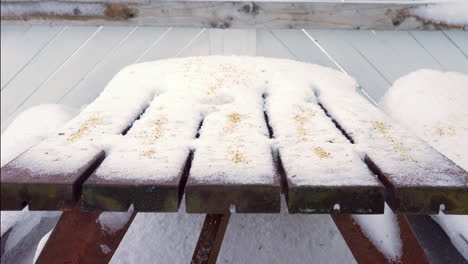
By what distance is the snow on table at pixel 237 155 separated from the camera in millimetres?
741

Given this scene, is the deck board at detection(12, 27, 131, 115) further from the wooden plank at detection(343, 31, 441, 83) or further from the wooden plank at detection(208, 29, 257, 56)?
the wooden plank at detection(343, 31, 441, 83)

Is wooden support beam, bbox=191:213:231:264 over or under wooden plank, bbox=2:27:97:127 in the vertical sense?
under

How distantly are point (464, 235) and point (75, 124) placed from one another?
1.33 meters

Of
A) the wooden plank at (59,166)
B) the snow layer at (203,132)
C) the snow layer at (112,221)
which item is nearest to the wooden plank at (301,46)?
the snow layer at (203,132)

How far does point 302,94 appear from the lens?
1.45 m

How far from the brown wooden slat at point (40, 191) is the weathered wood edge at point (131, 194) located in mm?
26

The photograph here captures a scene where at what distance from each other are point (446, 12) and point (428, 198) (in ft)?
5.90

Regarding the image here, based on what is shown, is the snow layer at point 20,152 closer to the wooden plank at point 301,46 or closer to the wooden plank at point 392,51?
the wooden plank at point 301,46

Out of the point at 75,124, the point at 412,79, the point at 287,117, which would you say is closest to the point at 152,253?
the point at 75,124

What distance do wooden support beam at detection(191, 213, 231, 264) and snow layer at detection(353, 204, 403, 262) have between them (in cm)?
38

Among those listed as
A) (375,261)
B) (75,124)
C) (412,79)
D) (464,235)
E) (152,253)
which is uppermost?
(75,124)

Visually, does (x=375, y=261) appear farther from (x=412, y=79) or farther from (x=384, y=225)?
(x=412, y=79)

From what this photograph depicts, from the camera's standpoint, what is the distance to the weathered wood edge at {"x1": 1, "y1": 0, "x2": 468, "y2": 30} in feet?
7.11

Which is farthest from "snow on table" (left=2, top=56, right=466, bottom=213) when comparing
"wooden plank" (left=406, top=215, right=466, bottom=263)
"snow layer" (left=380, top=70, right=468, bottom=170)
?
"wooden plank" (left=406, top=215, right=466, bottom=263)
